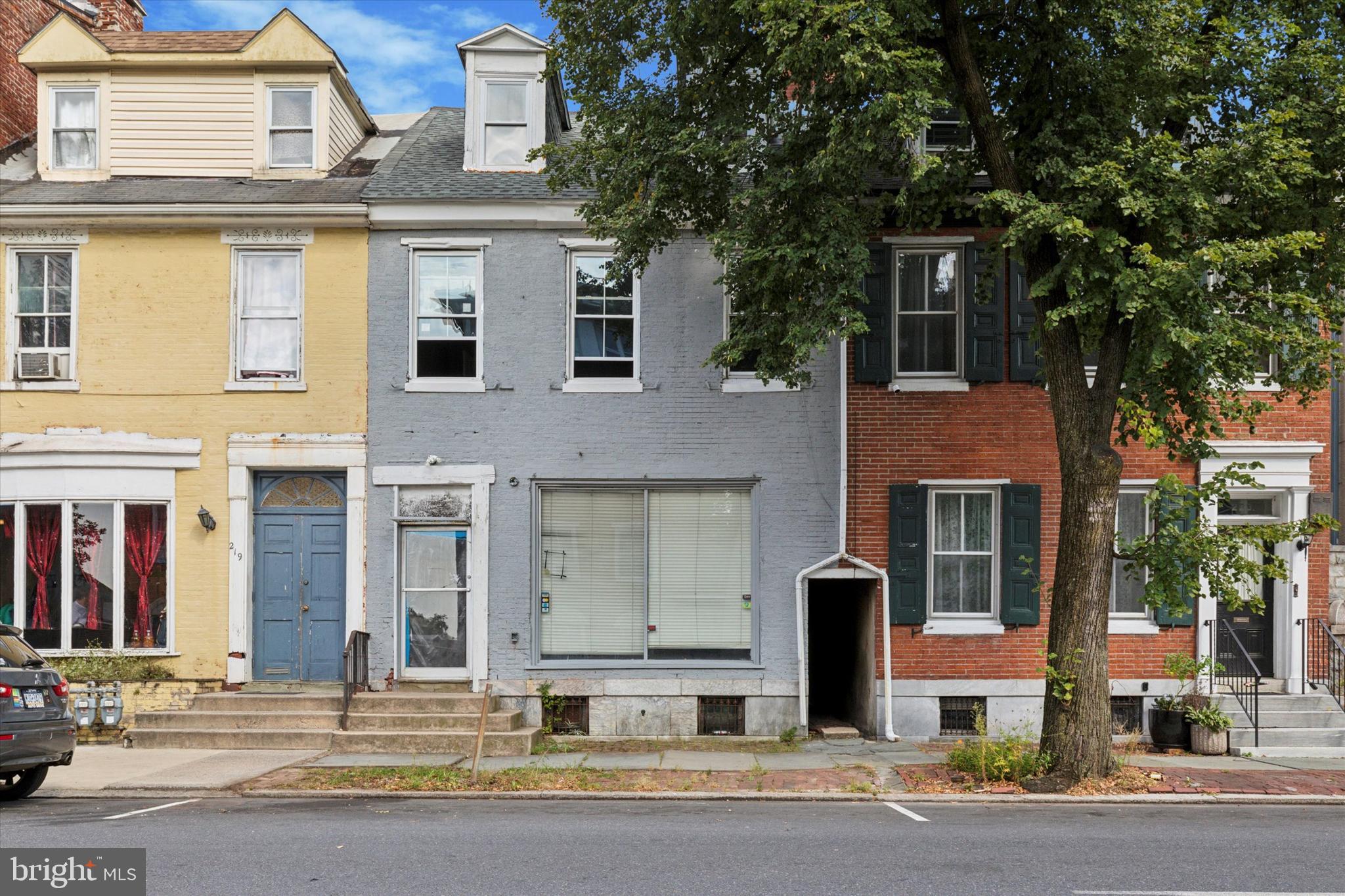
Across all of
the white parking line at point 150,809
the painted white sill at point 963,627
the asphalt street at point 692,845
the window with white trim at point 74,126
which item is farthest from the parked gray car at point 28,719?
the painted white sill at point 963,627

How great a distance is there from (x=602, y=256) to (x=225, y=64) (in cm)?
605

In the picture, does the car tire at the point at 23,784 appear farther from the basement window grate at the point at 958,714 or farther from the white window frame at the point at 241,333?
the basement window grate at the point at 958,714

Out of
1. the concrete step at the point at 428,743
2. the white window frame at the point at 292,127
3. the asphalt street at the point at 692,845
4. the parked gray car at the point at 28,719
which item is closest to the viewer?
the asphalt street at the point at 692,845

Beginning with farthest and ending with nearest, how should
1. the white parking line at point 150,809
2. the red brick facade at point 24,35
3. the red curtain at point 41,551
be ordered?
the red brick facade at point 24,35 < the red curtain at point 41,551 < the white parking line at point 150,809

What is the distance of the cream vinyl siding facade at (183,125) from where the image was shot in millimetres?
14953

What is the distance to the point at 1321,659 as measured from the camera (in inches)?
547

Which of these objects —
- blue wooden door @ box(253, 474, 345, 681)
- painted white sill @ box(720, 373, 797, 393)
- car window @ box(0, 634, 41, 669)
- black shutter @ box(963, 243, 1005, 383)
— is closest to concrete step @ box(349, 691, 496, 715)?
blue wooden door @ box(253, 474, 345, 681)

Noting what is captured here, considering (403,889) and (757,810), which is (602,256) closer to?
(757,810)

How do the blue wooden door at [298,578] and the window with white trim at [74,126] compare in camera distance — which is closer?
the blue wooden door at [298,578]

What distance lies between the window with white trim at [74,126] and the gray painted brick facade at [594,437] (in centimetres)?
490

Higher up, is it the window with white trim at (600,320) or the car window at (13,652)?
the window with white trim at (600,320)

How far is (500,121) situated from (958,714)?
10231 millimetres

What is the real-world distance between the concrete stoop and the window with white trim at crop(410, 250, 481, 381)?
432 centimetres

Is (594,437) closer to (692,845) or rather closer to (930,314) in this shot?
(930,314)
